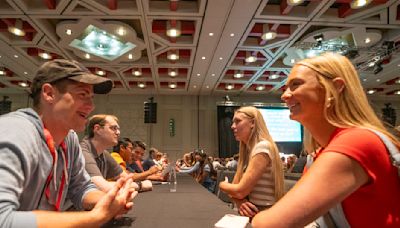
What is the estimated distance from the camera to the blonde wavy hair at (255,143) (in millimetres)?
2172

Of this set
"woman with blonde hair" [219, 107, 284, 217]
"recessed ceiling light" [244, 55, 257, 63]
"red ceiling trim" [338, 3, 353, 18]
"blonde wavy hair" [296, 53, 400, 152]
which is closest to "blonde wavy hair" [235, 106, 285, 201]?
"woman with blonde hair" [219, 107, 284, 217]

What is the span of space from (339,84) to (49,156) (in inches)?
43.3

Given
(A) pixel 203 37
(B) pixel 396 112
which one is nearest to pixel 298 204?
(A) pixel 203 37

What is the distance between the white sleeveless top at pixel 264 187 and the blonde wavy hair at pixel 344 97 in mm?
1150

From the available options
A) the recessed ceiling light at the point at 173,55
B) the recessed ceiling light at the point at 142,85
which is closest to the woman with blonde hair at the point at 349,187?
the recessed ceiling light at the point at 173,55

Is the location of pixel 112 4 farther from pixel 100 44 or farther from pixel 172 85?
pixel 172 85

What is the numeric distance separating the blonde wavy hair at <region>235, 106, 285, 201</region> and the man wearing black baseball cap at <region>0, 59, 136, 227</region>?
1217mm

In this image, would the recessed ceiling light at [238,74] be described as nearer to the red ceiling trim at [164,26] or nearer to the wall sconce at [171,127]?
the red ceiling trim at [164,26]

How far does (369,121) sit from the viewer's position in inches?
39.3

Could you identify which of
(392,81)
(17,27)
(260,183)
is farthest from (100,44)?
(392,81)

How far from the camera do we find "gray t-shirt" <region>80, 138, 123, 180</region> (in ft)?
8.02

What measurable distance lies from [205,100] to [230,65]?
4937mm

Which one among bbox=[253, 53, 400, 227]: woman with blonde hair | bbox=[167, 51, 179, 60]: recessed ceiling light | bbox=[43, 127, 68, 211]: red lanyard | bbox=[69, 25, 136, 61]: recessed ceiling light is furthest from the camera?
bbox=[167, 51, 179, 60]: recessed ceiling light

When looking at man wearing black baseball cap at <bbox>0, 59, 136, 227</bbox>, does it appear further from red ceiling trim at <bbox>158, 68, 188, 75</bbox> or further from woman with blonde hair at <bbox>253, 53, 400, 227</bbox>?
red ceiling trim at <bbox>158, 68, 188, 75</bbox>
